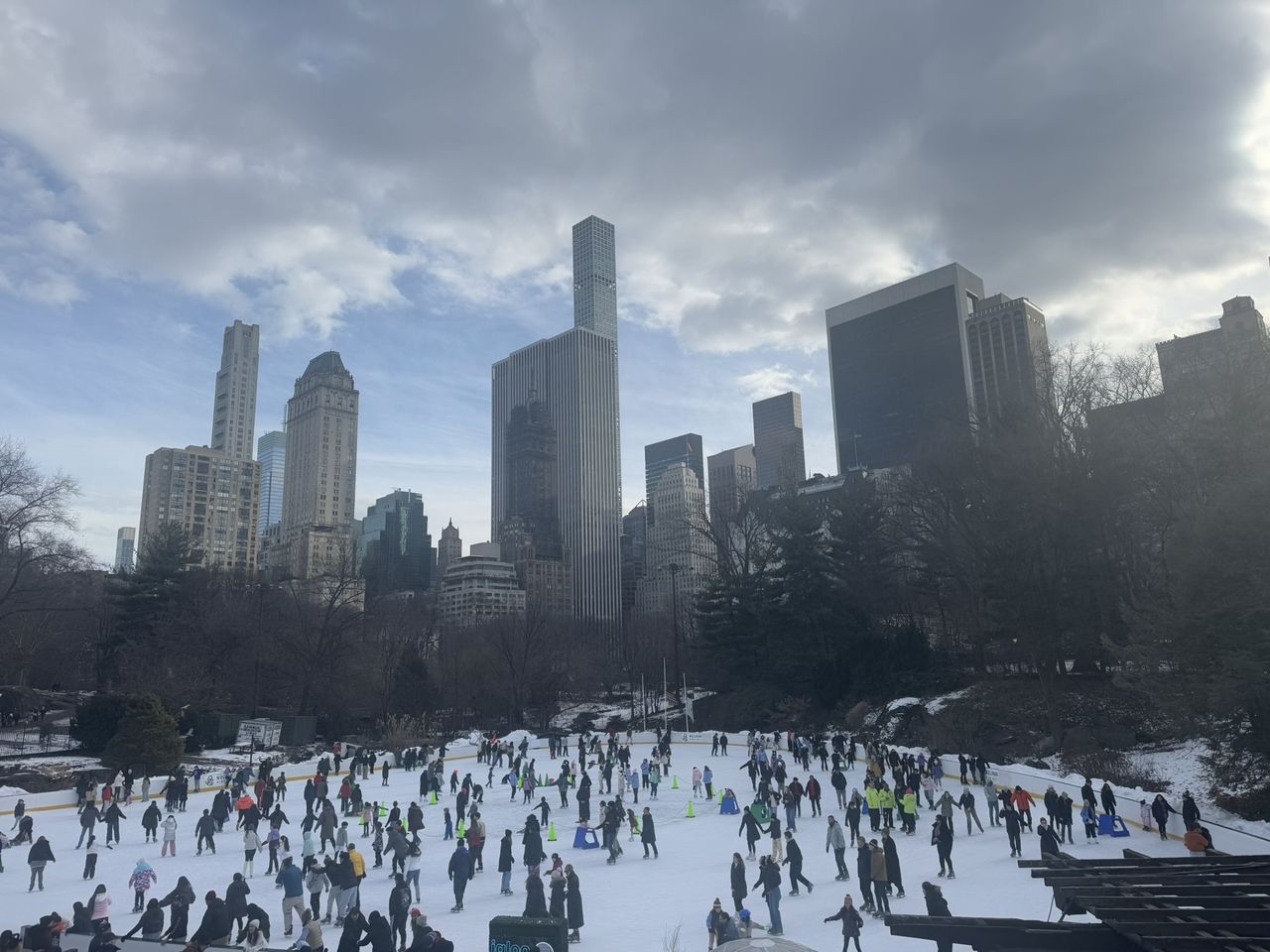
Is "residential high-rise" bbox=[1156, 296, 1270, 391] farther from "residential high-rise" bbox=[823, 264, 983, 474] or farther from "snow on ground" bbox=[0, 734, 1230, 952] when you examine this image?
"residential high-rise" bbox=[823, 264, 983, 474]

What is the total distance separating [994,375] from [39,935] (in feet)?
639

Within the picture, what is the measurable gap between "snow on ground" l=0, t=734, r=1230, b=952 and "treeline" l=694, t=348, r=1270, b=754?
5187 mm

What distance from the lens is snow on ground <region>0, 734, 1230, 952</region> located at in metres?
14.3

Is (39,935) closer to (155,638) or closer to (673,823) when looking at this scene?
(673,823)

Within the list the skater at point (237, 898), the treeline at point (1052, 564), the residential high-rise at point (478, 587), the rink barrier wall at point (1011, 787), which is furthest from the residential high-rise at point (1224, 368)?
the residential high-rise at point (478, 587)

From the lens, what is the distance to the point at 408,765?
3653cm

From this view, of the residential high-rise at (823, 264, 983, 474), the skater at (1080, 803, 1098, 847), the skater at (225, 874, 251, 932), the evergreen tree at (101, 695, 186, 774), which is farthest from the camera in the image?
the residential high-rise at (823, 264, 983, 474)

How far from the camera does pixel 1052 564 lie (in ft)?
136

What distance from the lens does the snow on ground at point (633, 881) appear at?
1430 cm

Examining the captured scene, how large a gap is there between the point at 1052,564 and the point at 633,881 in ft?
102

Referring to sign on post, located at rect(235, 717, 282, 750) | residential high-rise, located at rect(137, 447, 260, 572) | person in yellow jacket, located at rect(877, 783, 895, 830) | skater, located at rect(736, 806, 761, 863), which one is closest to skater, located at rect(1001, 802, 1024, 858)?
person in yellow jacket, located at rect(877, 783, 895, 830)

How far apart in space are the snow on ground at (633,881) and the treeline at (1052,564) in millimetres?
5187

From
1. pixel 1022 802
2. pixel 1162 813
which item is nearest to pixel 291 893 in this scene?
pixel 1022 802

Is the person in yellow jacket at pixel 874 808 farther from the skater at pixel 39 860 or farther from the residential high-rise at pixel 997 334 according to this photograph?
the residential high-rise at pixel 997 334
